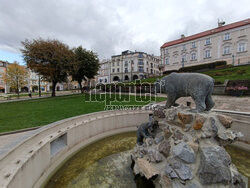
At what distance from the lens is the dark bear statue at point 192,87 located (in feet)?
10.2

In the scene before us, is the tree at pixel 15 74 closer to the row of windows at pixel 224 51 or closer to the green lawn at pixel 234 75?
the green lawn at pixel 234 75

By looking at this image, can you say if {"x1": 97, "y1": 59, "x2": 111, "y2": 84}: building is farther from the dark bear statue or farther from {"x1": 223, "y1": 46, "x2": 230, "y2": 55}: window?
the dark bear statue

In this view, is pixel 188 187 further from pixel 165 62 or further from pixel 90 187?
pixel 165 62

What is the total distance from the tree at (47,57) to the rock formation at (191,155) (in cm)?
1873

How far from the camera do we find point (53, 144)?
3.95 meters

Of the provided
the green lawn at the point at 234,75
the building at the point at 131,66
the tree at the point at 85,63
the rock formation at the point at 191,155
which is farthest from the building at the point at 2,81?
the green lawn at the point at 234,75

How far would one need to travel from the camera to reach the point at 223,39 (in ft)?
87.7

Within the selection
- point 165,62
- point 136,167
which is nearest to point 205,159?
point 136,167

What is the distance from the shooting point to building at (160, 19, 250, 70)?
24.6 metres

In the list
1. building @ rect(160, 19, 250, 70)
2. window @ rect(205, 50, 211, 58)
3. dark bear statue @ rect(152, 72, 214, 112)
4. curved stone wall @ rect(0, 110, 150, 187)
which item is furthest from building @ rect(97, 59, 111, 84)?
dark bear statue @ rect(152, 72, 214, 112)

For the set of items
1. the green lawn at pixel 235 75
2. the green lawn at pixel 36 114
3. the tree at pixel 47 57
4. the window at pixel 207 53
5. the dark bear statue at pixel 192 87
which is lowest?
the green lawn at pixel 36 114

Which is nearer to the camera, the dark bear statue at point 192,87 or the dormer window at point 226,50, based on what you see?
the dark bear statue at point 192,87

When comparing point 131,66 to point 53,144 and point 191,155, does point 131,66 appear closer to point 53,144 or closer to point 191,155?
point 53,144

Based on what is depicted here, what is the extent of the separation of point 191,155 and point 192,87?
1857 mm
